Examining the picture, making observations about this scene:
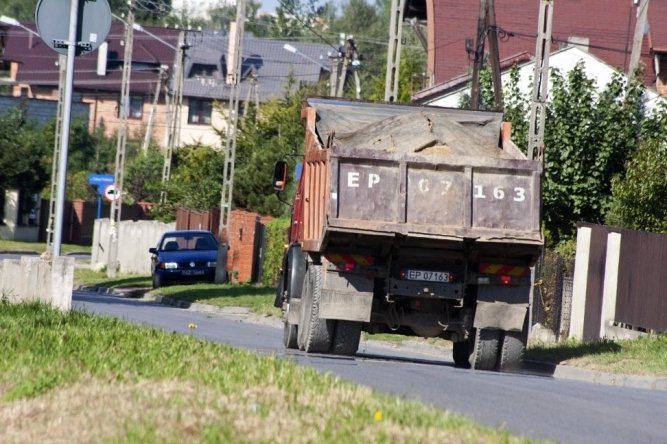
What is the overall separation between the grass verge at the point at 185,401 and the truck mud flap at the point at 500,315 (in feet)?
14.4

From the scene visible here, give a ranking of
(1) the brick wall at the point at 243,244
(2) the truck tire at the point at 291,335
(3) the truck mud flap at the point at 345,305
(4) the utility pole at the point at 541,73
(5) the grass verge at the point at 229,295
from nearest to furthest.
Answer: (3) the truck mud flap at the point at 345,305 → (2) the truck tire at the point at 291,335 → (4) the utility pole at the point at 541,73 → (5) the grass verge at the point at 229,295 → (1) the brick wall at the point at 243,244

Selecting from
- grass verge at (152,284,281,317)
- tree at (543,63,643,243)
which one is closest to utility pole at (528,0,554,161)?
grass verge at (152,284,281,317)

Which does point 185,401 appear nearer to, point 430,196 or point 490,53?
point 430,196

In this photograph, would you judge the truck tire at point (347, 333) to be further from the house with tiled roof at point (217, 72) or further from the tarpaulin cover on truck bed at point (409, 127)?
the house with tiled roof at point (217, 72)

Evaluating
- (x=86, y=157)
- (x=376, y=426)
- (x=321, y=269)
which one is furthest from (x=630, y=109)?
(x=86, y=157)

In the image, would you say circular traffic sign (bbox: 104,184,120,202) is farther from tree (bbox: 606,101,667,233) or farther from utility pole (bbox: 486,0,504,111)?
tree (bbox: 606,101,667,233)

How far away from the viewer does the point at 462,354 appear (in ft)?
58.8

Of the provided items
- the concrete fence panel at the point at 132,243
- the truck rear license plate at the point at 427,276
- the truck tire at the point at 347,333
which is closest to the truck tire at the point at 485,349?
the truck rear license plate at the point at 427,276

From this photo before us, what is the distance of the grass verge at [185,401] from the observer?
26.5ft

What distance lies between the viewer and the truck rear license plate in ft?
53.0

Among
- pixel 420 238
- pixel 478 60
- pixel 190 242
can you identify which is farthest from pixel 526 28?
pixel 420 238

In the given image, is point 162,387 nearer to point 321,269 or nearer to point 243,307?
point 321,269

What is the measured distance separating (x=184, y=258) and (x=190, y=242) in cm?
121

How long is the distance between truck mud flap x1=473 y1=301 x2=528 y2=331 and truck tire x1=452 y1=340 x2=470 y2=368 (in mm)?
1394
